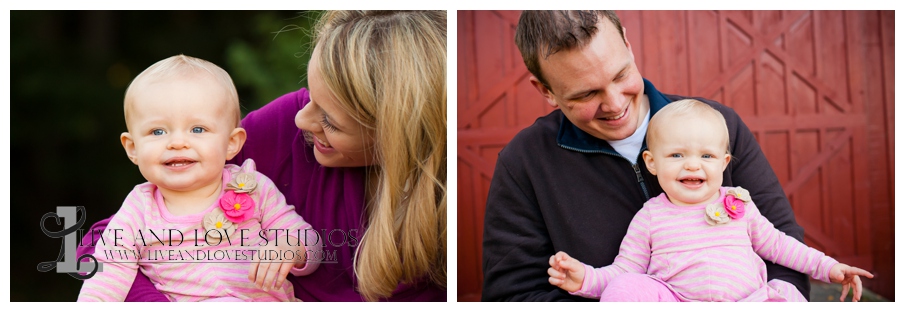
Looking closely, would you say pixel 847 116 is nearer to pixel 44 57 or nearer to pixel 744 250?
pixel 744 250

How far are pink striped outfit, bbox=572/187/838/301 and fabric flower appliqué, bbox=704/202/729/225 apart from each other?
18 mm

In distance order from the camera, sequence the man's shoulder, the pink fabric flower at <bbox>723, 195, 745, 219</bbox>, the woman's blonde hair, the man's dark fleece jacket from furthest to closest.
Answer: the man's shoulder → the man's dark fleece jacket → the pink fabric flower at <bbox>723, 195, 745, 219</bbox> → the woman's blonde hair

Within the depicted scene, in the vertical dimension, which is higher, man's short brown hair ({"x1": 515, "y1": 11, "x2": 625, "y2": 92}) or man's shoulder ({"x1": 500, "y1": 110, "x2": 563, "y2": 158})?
man's short brown hair ({"x1": 515, "y1": 11, "x2": 625, "y2": 92})

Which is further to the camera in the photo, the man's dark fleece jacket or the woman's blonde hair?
the man's dark fleece jacket

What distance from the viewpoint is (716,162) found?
8.12 feet

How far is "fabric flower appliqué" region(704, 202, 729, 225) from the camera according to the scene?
2453 mm

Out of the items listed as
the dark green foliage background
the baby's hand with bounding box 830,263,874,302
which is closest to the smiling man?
the baby's hand with bounding box 830,263,874,302

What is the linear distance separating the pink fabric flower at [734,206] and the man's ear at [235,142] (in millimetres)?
1597

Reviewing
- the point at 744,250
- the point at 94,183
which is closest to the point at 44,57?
the point at 94,183

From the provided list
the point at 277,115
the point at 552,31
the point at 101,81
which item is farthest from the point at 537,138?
the point at 101,81

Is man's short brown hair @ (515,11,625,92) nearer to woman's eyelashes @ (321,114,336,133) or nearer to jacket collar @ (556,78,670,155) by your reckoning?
jacket collar @ (556,78,670,155)

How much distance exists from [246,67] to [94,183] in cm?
100

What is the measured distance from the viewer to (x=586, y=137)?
8.79 feet

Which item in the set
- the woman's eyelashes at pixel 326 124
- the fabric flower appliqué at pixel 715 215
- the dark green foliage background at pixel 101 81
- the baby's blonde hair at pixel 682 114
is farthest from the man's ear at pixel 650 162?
the dark green foliage background at pixel 101 81
